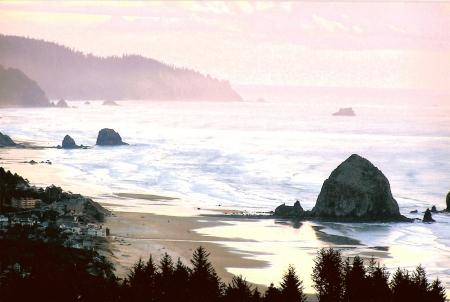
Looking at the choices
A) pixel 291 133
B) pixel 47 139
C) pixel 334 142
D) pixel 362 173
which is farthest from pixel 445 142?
pixel 362 173

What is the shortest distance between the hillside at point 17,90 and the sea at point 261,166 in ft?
10.2

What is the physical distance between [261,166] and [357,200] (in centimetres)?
3649

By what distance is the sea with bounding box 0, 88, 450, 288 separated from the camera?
145ft

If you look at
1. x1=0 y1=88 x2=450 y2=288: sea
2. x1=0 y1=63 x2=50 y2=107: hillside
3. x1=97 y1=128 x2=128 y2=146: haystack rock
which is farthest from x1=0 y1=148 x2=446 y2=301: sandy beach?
x1=0 y1=63 x2=50 y2=107: hillside

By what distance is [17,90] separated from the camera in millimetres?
167000

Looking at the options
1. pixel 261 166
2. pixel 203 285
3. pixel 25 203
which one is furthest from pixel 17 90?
pixel 203 285

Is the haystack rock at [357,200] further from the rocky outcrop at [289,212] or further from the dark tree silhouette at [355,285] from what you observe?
the dark tree silhouette at [355,285]

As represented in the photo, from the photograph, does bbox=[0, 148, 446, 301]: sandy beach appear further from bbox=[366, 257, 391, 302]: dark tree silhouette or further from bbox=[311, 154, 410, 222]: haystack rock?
bbox=[366, 257, 391, 302]: dark tree silhouette

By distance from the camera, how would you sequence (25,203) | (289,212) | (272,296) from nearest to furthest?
(272,296) → (25,203) → (289,212)

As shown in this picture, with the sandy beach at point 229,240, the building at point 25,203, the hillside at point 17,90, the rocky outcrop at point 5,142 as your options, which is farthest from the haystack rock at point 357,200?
the hillside at point 17,90

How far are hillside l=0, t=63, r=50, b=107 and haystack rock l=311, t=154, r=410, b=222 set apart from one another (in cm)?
11629

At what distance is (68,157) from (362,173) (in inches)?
1680

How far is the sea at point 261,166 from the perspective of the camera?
44.2 metres

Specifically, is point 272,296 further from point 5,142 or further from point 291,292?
point 5,142
